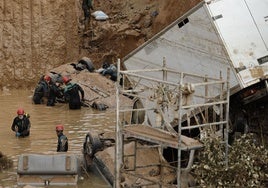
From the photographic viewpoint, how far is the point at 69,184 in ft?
49.9

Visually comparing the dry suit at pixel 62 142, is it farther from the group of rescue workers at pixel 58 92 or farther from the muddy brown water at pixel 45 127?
the group of rescue workers at pixel 58 92

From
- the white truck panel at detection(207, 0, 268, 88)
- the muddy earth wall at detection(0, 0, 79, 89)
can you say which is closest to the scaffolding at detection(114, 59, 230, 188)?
the white truck panel at detection(207, 0, 268, 88)

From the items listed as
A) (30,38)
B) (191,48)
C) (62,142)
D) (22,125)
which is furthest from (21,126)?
(30,38)

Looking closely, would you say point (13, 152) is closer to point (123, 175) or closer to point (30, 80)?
point (123, 175)

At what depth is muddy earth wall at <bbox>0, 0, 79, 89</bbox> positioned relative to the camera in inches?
1141

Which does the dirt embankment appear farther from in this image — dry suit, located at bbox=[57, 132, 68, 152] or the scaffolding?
the scaffolding

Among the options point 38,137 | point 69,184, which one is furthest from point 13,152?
point 69,184

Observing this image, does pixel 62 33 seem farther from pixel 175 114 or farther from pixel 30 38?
pixel 175 114

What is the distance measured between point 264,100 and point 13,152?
6817mm

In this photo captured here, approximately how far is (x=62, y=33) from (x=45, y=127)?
9010 millimetres

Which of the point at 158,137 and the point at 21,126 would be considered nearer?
the point at 158,137

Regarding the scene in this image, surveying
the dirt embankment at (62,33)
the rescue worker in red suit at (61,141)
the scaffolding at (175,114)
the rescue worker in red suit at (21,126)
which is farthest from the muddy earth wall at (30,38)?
the scaffolding at (175,114)

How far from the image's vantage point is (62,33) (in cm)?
3000

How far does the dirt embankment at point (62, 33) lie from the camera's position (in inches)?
1145
